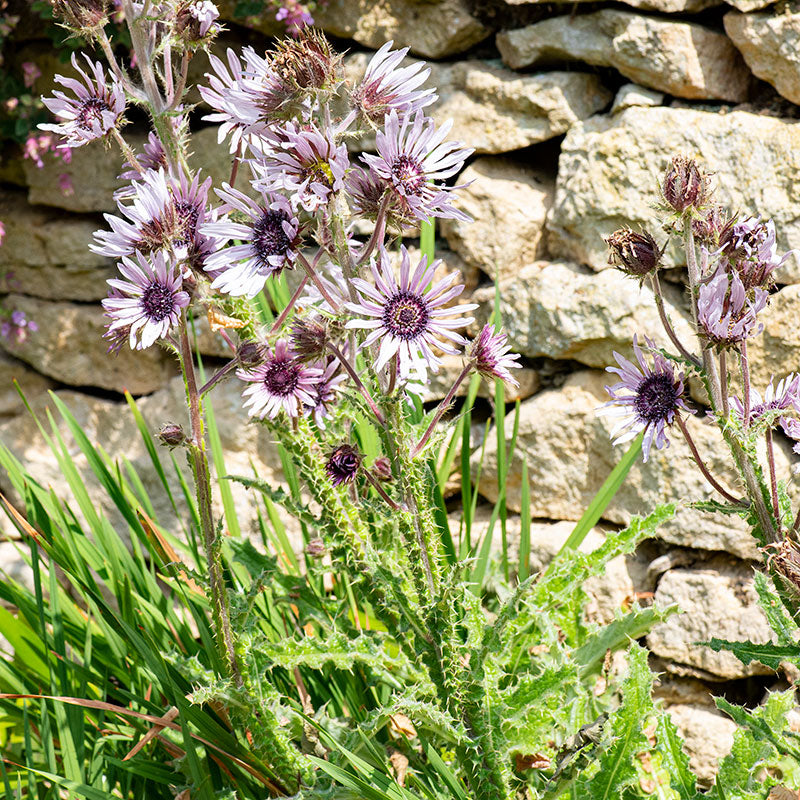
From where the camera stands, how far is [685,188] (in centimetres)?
136

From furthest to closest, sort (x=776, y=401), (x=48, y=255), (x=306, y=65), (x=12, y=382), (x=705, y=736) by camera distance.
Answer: (x=12, y=382)
(x=48, y=255)
(x=705, y=736)
(x=776, y=401)
(x=306, y=65)

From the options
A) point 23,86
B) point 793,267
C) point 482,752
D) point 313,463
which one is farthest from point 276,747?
point 23,86

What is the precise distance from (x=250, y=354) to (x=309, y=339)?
0.38 feet

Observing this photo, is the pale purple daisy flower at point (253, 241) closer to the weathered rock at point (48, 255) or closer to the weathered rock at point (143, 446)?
the weathered rock at point (143, 446)

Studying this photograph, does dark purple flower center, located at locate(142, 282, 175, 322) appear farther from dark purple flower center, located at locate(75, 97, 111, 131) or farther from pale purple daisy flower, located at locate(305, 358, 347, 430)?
dark purple flower center, located at locate(75, 97, 111, 131)

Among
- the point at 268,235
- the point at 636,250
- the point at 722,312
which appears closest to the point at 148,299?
the point at 268,235

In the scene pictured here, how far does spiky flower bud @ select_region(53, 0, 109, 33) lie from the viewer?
158 cm

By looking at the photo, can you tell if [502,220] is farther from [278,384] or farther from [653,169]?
[278,384]

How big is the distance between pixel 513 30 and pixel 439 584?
2.40 meters

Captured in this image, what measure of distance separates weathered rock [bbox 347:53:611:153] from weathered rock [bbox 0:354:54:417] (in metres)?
2.21

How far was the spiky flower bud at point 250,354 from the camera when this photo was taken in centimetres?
146

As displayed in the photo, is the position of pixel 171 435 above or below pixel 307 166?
below

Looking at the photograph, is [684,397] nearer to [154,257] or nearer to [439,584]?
[439,584]

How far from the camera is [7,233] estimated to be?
394 centimetres
